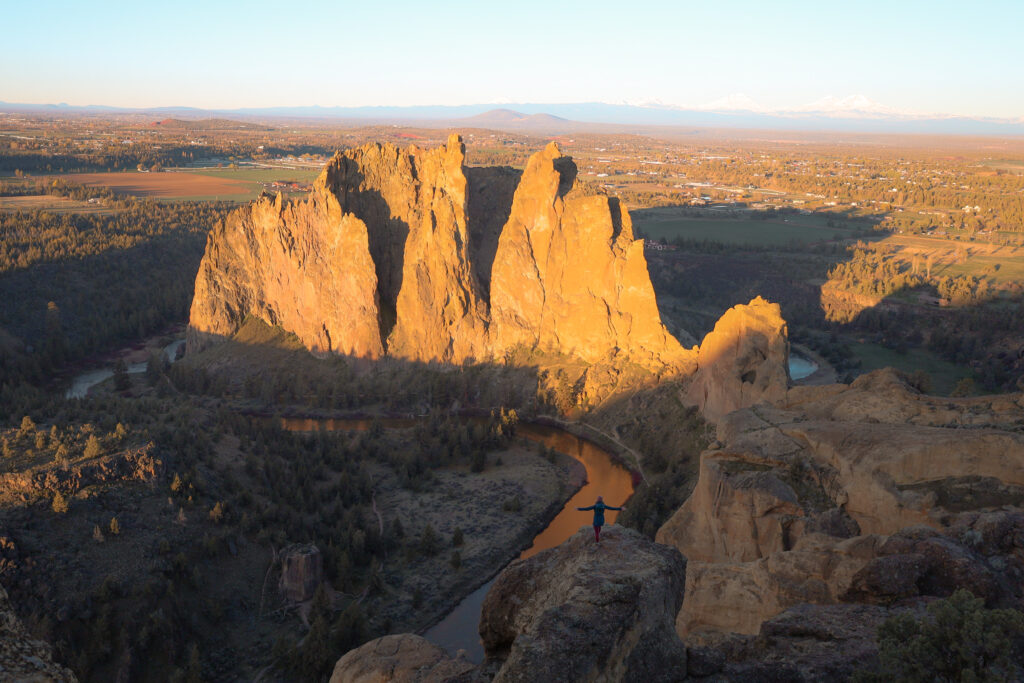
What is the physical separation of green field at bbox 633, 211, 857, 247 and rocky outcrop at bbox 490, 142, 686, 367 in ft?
215

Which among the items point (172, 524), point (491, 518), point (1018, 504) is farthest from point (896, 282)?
point (172, 524)

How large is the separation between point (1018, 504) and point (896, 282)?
260ft

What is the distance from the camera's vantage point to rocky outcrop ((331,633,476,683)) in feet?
40.9

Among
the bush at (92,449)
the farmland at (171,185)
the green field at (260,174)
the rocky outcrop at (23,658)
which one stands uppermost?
the green field at (260,174)

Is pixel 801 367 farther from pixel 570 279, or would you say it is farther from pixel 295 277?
pixel 295 277

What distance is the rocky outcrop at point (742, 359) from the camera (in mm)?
38656

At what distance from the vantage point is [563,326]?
57.2 m

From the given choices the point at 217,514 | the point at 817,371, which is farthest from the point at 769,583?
the point at 817,371

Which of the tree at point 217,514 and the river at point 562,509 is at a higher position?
the tree at point 217,514

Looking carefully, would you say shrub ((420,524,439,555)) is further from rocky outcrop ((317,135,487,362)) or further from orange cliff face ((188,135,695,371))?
rocky outcrop ((317,135,487,362))

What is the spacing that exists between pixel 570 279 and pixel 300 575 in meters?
32.6

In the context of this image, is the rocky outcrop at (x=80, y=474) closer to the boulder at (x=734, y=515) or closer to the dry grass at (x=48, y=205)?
the boulder at (x=734, y=515)

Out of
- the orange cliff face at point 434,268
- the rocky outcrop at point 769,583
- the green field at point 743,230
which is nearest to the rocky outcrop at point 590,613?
the rocky outcrop at point 769,583

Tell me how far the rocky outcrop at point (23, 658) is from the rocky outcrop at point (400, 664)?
18.7 ft
